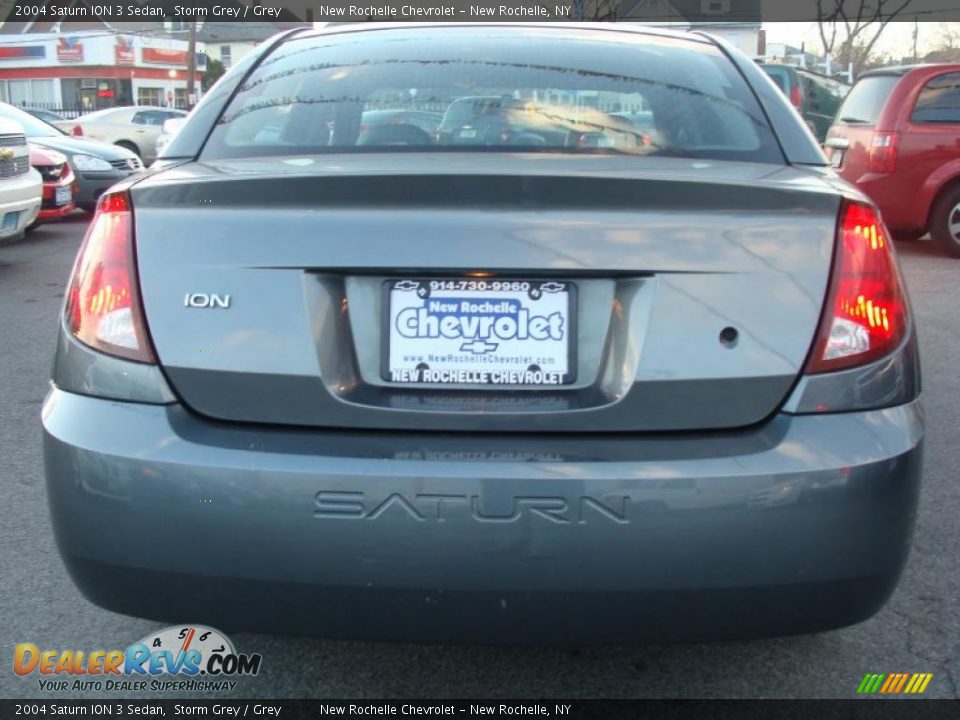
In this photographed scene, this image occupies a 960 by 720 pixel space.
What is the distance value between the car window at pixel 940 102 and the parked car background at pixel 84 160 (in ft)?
27.4

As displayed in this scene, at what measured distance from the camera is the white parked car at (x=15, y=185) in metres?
8.07

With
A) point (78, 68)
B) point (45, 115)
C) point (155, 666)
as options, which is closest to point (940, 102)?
point (155, 666)

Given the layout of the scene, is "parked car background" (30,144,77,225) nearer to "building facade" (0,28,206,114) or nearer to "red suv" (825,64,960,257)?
"red suv" (825,64,960,257)

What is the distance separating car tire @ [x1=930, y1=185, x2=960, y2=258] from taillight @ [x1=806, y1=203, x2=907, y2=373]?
779 centimetres

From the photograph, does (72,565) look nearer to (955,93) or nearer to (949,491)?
(949,491)

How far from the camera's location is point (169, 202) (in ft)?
6.99

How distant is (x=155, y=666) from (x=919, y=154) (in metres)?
8.30

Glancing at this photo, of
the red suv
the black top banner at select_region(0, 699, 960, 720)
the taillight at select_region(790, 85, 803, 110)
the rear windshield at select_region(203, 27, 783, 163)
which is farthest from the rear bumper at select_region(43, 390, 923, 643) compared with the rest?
the taillight at select_region(790, 85, 803, 110)

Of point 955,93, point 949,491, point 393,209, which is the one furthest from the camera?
point 955,93

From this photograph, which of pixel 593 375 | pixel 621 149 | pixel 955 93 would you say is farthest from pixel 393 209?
pixel 955 93

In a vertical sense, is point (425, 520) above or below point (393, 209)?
below

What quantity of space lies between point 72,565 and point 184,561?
290 mm

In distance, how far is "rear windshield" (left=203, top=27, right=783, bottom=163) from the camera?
2609 millimetres

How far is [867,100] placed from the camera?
32.2 feet
